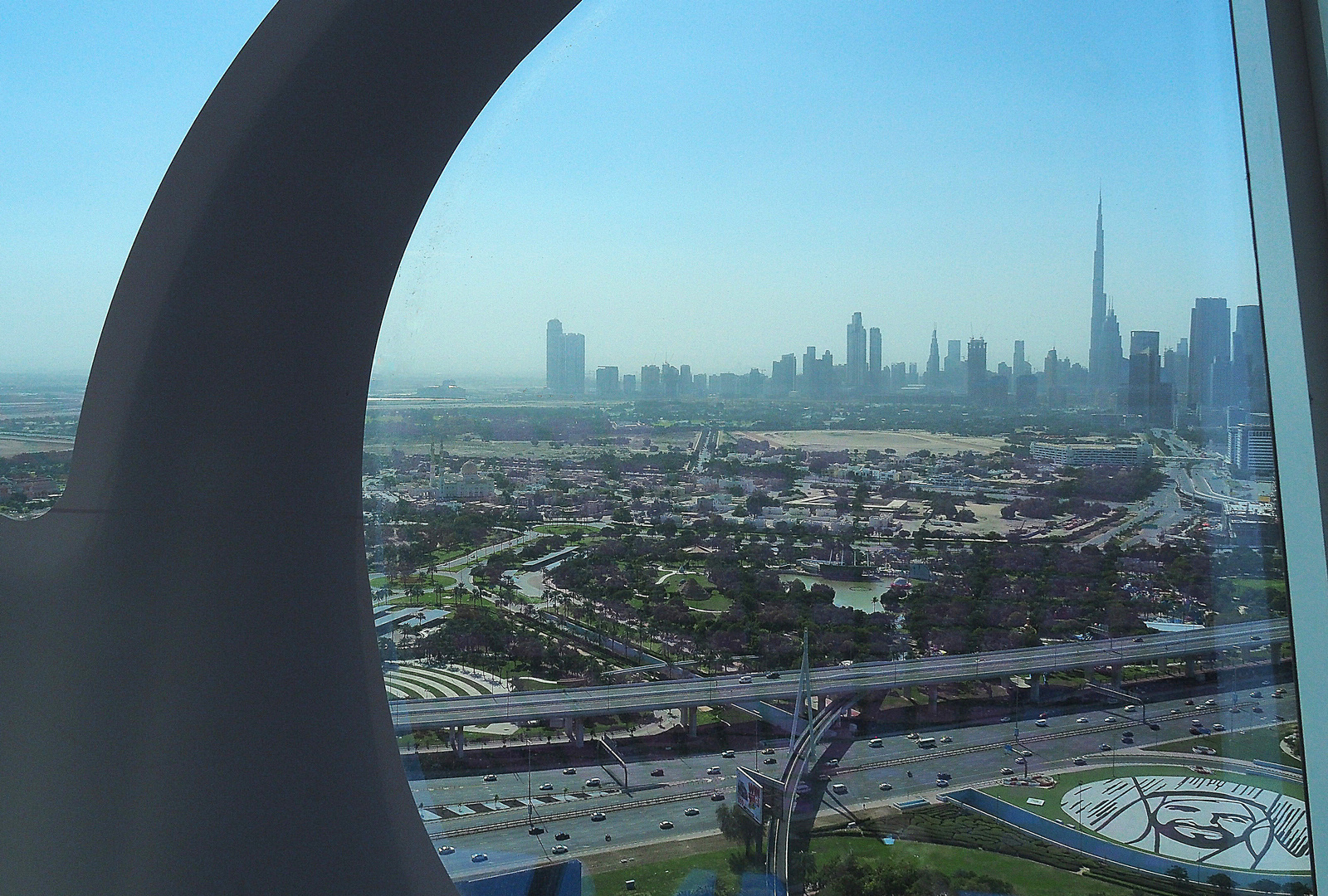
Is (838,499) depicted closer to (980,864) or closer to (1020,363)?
(1020,363)

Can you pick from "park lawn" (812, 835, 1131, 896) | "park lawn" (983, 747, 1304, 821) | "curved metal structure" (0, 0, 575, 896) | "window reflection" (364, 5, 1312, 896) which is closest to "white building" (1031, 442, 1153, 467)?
"window reflection" (364, 5, 1312, 896)

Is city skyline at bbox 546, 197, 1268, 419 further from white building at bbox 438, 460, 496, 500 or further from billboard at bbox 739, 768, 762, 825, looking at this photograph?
billboard at bbox 739, 768, 762, 825

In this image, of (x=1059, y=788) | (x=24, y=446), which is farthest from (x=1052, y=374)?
(x=24, y=446)

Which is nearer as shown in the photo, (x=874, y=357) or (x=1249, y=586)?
(x=1249, y=586)

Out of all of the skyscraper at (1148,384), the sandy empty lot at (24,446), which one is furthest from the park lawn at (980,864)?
the sandy empty lot at (24,446)

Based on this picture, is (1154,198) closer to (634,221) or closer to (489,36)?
(634,221)

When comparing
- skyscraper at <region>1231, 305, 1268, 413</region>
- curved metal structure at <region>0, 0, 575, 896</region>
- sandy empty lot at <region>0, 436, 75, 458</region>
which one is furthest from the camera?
skyscraper at <region>1231, 305, 1268, 413</region>
